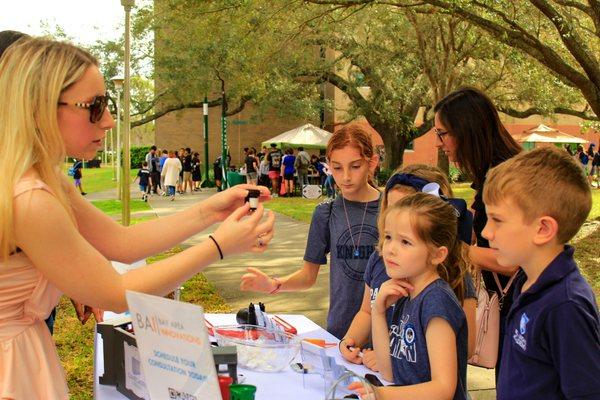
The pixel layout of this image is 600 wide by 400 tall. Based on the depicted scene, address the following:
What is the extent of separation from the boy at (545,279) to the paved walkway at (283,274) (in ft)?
10.2

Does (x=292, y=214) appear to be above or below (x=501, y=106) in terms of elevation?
below

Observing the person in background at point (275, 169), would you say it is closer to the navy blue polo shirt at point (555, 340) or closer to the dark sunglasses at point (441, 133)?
the dark sunglasses at point (441, 133)

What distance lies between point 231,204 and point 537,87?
21.7m

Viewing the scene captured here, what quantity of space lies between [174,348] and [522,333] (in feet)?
3.34

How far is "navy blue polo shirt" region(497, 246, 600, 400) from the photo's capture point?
1.81 metres

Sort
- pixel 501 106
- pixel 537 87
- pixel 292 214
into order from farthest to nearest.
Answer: pixel 501 106 < pixel 537 87 < pixel 292 214

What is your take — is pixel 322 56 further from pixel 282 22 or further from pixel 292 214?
pixel 282 22

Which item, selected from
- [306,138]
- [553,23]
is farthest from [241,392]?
[306,138]

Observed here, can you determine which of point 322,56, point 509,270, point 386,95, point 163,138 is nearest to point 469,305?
point 509,270

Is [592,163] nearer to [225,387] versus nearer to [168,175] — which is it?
[168,175]

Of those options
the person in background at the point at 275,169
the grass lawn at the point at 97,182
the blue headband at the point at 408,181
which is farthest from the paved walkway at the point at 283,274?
the grass lawn at the point at 97,182

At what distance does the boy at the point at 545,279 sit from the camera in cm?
183

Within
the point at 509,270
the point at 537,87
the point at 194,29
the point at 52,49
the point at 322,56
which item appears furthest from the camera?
the point at 322,56

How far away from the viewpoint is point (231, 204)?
2711 millimetres
